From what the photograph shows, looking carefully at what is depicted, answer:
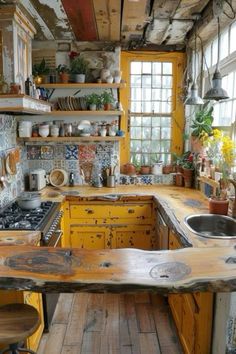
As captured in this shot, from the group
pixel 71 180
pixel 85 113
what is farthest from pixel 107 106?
pixel 71 180

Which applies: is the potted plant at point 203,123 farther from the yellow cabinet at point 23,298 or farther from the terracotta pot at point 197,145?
the yellow cabinet at point 23,298

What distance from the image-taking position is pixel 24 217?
8.89 feet

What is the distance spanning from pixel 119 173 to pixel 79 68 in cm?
138

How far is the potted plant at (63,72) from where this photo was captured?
371cm

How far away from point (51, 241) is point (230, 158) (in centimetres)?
164

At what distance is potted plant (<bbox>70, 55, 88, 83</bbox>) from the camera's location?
12.2 ft

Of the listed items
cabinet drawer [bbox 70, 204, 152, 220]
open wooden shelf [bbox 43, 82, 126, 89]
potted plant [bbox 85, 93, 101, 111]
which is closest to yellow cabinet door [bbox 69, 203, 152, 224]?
cabinet drawer [bbox 70, 204, 152, 220]

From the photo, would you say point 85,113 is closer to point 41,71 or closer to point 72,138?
point 72,138

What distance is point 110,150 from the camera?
4.04m

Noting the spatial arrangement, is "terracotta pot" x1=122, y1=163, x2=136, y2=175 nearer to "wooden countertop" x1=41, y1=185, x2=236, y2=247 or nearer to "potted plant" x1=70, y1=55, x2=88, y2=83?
"wooden countertop" x1=41, y1=185, x2=236, y2=247

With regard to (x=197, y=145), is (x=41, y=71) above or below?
above

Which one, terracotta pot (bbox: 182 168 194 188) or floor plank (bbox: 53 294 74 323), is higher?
terracotta pot (bbox: 182 168 194 188)

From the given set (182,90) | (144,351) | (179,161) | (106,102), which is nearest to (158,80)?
(182,90)

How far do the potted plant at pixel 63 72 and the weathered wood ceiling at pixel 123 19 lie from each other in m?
0.34
